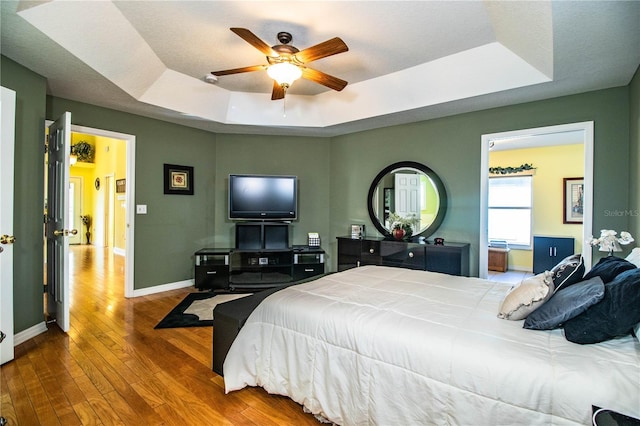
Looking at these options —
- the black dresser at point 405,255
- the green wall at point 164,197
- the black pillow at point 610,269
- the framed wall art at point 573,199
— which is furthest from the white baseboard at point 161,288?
the framed wall art at point 573,199

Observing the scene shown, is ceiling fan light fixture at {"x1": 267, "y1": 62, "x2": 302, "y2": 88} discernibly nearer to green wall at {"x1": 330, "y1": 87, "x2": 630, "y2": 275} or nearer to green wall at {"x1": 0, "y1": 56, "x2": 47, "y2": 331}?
green wall at {"x1": 0, "y1": 56, "x2": 47, "y2": 331}

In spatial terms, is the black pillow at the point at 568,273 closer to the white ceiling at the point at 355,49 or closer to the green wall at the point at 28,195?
the white ceiling at the point at 355,49

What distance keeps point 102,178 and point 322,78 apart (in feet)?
26.5

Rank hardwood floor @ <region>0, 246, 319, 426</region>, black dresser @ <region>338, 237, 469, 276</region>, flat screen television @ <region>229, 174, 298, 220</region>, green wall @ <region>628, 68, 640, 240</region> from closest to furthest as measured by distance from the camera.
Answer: hardwood floor @ <region>0, 246, 319, 426</region>
green wall @ <region>628, 68, 640, 240</region>
black dresser @ <region>338, 237, 469, 276</region>
flat screen television @ <region>229, 174, 298, 220</region>

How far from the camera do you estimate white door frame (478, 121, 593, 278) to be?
121 inches

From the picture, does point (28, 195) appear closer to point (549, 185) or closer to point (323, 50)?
point (323, 50)

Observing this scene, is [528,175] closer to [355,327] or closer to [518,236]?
[518,236]

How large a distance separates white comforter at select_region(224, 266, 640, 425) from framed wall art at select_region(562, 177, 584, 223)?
4.72m

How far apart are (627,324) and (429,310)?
Answer: 0.77m

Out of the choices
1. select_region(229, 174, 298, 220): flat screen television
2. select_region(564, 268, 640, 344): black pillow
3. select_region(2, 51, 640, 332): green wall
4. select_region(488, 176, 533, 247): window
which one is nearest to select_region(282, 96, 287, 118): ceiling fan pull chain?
select_region(2, 51, 640, 332): green wall

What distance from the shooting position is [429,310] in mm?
1687

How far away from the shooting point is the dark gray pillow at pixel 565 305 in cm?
131

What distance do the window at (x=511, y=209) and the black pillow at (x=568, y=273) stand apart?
495 cm

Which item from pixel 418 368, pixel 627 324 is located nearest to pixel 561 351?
pixel 627 324
